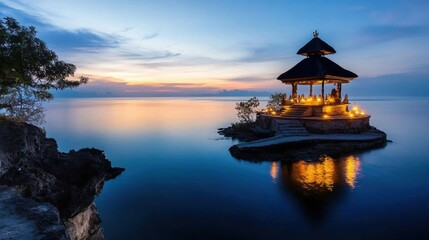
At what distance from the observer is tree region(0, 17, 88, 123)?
30.8 feet

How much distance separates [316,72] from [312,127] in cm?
539

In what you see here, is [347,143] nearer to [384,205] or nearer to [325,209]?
[384,205]

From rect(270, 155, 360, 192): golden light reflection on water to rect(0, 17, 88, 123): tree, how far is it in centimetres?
Result: 1285

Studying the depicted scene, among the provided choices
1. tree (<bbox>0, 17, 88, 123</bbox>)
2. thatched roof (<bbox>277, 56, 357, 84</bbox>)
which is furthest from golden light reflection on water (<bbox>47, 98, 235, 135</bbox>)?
tree (<bbox>0, 17, 88, 123</bbox>)

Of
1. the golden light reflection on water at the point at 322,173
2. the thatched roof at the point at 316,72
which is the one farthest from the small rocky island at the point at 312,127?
the golden light reflection on water at the point at 322,173

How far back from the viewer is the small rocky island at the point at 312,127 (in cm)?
2034

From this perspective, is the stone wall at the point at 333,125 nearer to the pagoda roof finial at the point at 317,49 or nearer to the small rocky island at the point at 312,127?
the small rocky island at the point at 312,127

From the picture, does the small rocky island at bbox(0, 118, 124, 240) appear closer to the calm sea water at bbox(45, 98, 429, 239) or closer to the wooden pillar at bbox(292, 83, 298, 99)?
the calm sea water at bbox(45, 98, 429, 239)

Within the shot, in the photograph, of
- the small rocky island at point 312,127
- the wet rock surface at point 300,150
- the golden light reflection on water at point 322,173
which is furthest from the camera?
the small rocky island at point 312,127

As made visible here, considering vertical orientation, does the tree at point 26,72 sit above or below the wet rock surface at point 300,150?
above

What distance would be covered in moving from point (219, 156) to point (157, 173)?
621 centimetres

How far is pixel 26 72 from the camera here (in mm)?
10188

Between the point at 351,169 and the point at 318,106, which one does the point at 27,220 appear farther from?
the point at 318,106

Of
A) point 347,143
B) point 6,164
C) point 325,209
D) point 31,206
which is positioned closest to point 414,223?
point 325,209
